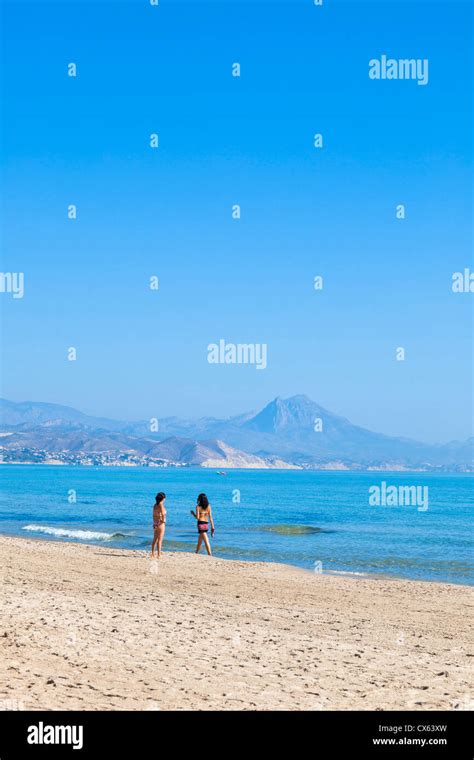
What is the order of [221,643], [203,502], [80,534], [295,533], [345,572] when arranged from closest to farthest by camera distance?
[221,643], [203,502], [345,572], [80,534], [295,533]

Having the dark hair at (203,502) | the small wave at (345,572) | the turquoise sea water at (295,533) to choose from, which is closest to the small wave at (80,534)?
the turquoise sea water at (295,533)

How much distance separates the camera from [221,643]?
12.4 m

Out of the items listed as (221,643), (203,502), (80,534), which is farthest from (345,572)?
(80,534)

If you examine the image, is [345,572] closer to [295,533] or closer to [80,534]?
[80,534]

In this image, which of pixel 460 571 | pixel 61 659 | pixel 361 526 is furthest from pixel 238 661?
pixel 361 526

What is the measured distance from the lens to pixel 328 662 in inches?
449

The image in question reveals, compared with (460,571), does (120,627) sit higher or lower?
higher

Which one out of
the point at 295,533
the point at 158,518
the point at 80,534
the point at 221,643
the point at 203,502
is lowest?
the point at 295,533

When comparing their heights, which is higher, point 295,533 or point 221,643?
point 221,643

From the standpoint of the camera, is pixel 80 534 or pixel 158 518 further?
pixel 80 534

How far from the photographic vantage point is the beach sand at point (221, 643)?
9.26 metres

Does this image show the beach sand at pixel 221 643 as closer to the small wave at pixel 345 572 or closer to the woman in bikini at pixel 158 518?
the woman in bikini at pixel 158 518
